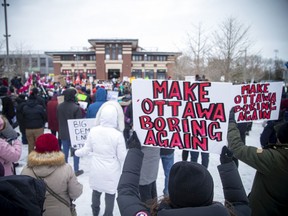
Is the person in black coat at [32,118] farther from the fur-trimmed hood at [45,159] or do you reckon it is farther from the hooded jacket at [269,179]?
the hooded jacket at [269,179]

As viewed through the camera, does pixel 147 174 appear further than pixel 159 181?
No

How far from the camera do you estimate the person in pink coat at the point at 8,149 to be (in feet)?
9.00

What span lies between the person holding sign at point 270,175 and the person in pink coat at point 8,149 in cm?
267

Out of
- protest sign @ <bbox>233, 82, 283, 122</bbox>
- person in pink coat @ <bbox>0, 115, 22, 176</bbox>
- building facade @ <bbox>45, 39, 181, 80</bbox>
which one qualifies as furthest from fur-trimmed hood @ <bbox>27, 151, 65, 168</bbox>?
building facade @ <bbox>45, 39, 181, 80</bbox>

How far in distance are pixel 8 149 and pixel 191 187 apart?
2465 mm

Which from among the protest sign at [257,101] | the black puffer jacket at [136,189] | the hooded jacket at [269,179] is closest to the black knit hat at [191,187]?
the black puffer jacket at [136,189]

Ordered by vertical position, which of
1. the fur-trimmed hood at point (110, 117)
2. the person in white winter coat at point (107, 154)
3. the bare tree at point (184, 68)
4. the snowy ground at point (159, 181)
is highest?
the bare tree at point (184, 68)

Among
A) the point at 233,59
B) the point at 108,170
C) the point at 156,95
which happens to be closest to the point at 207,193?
the point at 156,95

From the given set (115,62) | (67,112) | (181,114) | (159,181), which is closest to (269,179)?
(181,114)

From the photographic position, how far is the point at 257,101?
145 inches

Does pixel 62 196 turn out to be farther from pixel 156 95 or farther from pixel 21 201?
pixel 156 95

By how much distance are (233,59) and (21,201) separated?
18.1 m

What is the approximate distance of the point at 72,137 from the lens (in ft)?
16.5

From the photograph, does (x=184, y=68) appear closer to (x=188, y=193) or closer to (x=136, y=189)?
(x=136, y=189)
